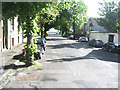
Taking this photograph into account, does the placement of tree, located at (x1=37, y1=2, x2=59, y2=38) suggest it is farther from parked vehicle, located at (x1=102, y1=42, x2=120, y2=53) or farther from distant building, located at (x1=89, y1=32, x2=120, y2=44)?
distant building, located at (x1=89, y1=32, x2=120, y2=44)

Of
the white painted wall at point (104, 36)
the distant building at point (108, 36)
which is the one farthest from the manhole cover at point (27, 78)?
the white painted wall at point (104, 36)

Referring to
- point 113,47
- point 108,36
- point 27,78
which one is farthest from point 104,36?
point 27,78

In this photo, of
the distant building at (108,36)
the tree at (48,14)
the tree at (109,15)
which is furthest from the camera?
the tree at (109,15)

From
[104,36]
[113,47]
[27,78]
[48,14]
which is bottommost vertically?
[27,78]

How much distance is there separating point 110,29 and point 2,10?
2972cm

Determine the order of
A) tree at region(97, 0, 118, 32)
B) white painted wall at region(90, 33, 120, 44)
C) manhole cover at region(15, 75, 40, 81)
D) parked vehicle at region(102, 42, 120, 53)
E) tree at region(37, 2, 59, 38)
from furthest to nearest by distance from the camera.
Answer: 1. tree at region(97, 0, 118, 32)
2. white painted wall at region(90, 33, 120, 44)
3. parked vehicle at region(102, 42, 120, 53)
4. tree at region(37, 2, 59, 38)
5. manhole cover at region(15, 75, 40, 81)

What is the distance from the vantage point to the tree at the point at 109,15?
31.6 metres

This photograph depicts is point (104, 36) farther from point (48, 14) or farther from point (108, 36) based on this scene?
point (48, 14)

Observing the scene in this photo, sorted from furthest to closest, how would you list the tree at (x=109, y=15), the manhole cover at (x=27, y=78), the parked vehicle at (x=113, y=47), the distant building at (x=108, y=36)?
the tree at (x=109, y=15)
the distant building at (x=108, y=36)
the parked vehicle at (x=113, y=47)
the manhole cover at (x=27, y=78)

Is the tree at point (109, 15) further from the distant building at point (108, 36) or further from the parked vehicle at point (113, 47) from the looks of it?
the parked vehicle at point (113, 47)

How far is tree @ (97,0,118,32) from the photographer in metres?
31.6

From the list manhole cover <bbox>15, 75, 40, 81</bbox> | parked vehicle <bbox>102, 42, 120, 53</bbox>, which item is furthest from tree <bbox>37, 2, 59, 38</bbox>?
parked vehicle <bbox>102, 42, 120, 53</bbox>

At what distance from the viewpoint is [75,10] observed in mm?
40719

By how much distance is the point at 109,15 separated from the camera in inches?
1270
